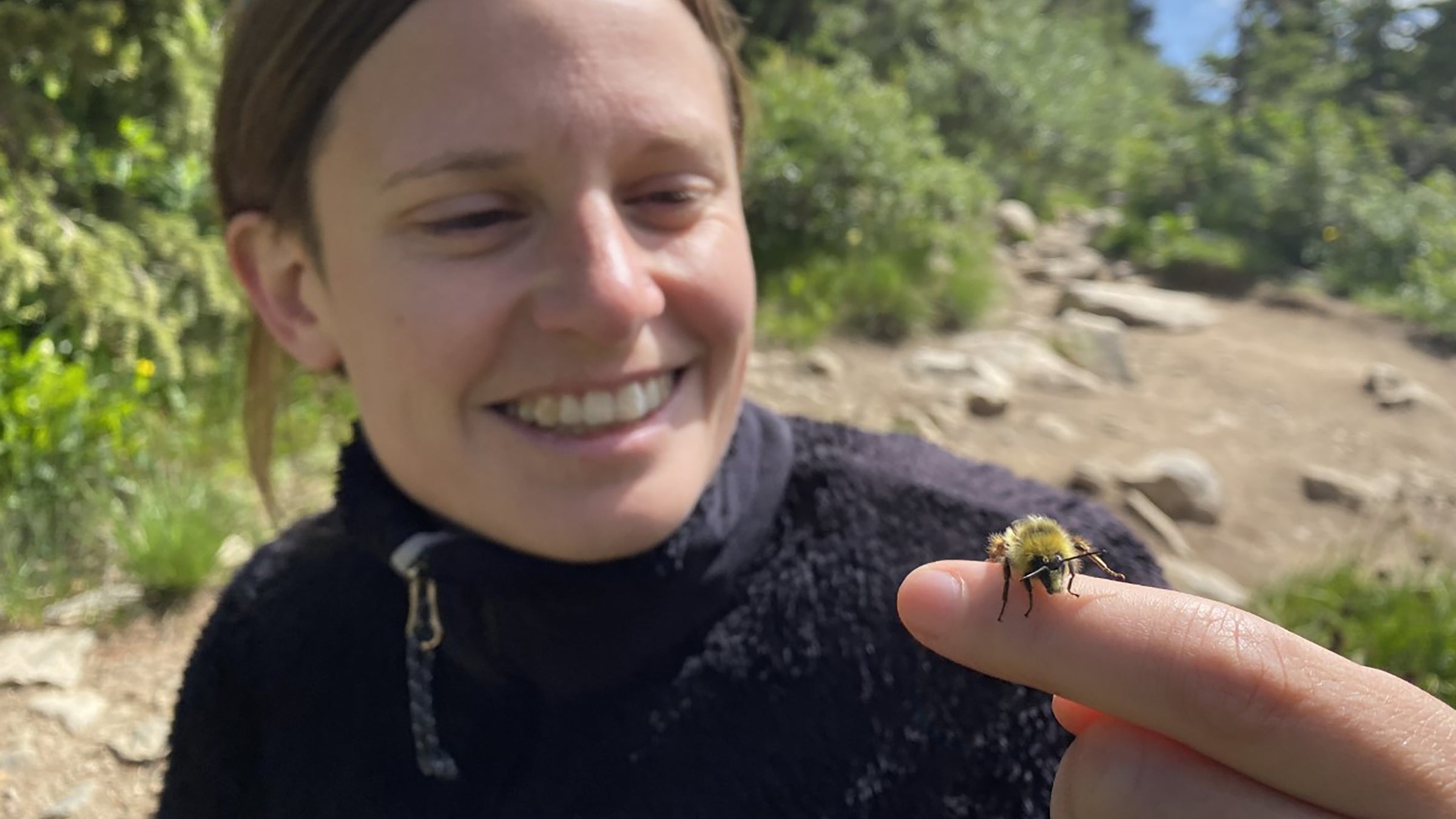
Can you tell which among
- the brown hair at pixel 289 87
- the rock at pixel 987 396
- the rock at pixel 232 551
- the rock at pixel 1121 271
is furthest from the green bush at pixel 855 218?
the brown hair at pixel 289 87

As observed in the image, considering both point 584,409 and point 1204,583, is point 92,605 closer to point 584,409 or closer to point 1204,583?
point 584,409

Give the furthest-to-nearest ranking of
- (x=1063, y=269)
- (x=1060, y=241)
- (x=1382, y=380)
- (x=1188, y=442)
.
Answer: (x=1060, y=241) < (x=1063, y=269) < (x=1382, y=380) < (x=1188, y=442)

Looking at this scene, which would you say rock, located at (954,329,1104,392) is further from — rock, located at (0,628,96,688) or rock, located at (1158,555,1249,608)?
rock, located at (0,628,96,688)

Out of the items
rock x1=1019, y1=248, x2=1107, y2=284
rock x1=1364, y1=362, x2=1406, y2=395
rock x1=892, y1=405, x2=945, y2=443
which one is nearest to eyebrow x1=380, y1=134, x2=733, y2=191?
rock x1=892, y1=405, x2=945, y2=443

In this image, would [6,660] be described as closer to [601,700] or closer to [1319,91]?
[601,700]

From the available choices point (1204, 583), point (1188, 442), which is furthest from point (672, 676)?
point (1188, 442)

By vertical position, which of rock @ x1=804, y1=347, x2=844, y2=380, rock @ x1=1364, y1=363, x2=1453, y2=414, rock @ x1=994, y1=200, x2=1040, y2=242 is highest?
rock @ x1=1364, y1=363, x2=1453, y2=414

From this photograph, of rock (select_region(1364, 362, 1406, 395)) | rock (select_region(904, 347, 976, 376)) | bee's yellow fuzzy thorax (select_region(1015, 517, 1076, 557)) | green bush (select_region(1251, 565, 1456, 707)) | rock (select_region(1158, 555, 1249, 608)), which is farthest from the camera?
rock (select_region(1364, 362, 1406, 395))
